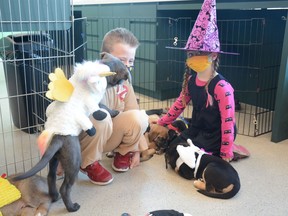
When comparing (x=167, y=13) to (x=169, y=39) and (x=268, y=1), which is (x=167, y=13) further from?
(x=268, y=1)

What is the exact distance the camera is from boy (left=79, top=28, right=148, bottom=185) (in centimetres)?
144

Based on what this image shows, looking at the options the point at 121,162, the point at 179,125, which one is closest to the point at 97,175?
the point at 121,162

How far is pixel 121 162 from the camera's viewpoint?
1618 millimetres

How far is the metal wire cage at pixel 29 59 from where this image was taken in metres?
1.40

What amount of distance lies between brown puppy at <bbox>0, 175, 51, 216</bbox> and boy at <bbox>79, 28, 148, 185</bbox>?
8.6 inches

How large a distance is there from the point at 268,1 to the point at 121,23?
146 cm

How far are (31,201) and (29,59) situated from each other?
0.57 metres

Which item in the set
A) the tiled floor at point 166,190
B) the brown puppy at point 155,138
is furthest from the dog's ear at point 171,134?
the tiled floor at point 166,190

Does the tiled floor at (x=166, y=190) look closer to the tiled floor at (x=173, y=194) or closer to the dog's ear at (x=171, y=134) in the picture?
the tiled floor at (x=173, y=194)

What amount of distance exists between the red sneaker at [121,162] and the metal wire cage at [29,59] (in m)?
0.41

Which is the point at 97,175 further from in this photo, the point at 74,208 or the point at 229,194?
the point at 229,194

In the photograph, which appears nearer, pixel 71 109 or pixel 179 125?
pixel 71 109

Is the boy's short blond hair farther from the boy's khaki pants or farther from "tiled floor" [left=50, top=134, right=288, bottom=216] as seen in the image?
"tiled floor" [left=50, top=134, right=288, bottom=216]

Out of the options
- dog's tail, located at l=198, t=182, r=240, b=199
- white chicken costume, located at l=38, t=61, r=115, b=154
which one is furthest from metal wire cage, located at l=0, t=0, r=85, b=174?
dog's tail, located at l=198, t=182, r=240, b=199
